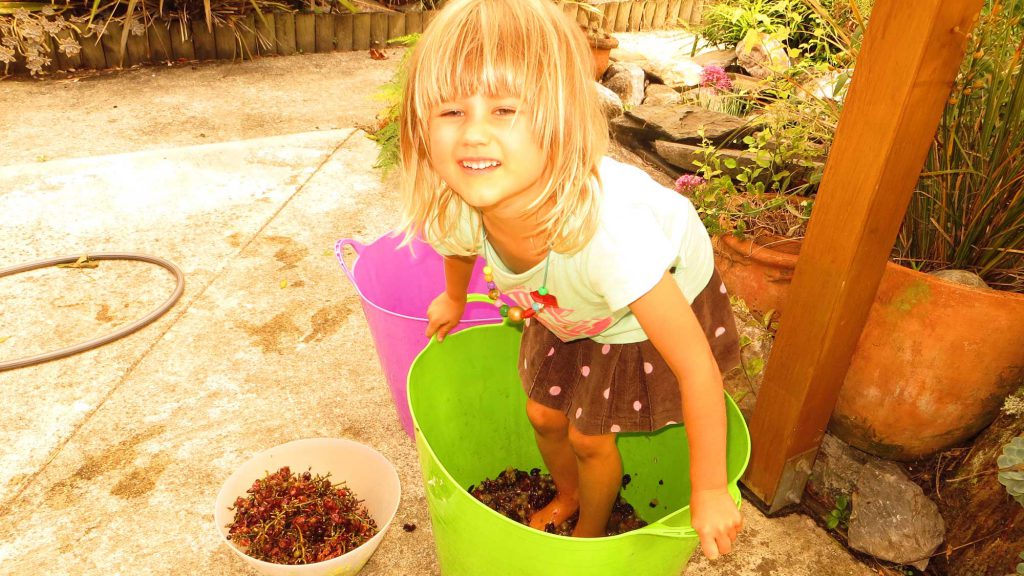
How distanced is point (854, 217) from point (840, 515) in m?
0.80

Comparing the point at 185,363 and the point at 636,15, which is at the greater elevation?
the point at 636,15

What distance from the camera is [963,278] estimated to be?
157cm

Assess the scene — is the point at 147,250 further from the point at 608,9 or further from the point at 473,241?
the point at 608,9

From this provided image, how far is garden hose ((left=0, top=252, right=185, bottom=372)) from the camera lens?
2020 millimetres

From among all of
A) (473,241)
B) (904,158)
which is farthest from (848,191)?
(473,241)

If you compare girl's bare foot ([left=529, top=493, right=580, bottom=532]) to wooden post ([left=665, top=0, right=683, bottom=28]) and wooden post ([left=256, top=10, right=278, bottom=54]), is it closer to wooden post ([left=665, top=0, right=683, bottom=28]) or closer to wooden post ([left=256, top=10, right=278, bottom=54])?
wooden post ([left=256, top=10, right=278, bottom=54])

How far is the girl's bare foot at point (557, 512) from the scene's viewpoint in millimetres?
1666

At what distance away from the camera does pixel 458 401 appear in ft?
5.48

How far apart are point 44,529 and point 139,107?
9.09 feet

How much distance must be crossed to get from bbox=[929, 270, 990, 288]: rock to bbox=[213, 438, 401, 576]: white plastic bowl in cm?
131

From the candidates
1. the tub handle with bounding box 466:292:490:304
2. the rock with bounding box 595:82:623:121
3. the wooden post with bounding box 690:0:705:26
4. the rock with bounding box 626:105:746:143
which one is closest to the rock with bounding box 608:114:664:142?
the rock with bounding box 626:105:746:143

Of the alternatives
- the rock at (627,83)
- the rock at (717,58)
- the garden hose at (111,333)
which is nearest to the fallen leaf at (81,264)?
the garden hose at (111,333)

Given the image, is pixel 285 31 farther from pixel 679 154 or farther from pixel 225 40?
pixel 679 154

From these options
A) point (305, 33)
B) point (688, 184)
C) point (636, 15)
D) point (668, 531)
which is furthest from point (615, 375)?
point (636, 15)
